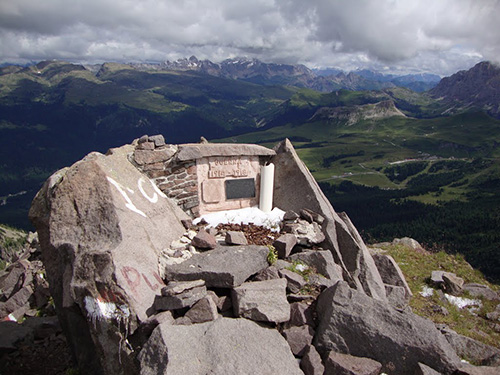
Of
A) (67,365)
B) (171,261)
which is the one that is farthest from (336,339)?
(67,365)

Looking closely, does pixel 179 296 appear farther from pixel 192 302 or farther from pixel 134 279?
pixel 134 279

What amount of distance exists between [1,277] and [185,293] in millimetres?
20105

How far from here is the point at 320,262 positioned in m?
13.5

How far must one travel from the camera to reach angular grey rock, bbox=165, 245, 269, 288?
1044 centimetres

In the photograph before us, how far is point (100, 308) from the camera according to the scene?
31.5 feet

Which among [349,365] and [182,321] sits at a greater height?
[182,321]

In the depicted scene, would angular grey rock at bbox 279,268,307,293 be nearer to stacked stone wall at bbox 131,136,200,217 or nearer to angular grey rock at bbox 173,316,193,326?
angular grey rock at bbox 173,316,193,326

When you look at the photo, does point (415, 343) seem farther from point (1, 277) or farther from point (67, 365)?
point (1, 277)

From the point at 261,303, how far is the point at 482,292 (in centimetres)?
1775

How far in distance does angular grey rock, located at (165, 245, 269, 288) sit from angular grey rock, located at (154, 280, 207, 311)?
750 millimetres

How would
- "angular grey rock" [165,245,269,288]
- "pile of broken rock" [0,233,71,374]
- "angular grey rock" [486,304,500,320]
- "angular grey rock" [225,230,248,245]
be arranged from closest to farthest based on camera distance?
"angular grey rock" [165,245,269,288] → "pile of broken rock" [0,233,71,374] → "angular grey rock" [225,230,248,245] → "angular grey rock" [486,304,500,320]

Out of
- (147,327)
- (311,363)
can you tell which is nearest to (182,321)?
(147,327)

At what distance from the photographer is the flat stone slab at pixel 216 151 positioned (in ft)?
54.6

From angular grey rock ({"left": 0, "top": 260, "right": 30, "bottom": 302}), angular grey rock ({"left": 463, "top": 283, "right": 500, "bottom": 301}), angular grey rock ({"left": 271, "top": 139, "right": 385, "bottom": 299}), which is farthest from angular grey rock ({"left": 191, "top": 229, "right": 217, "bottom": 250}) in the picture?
angular grey rock ({"left": 463, "top": 283, "right": 500, "bottom": 301})
